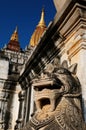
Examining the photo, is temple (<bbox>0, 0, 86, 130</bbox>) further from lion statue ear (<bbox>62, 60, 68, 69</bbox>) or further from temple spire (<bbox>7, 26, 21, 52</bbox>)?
temple spire (<bbox>7, 26, 21, 52</bbox>)

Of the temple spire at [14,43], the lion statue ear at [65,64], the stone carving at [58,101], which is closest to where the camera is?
the stone carving at [58,101]

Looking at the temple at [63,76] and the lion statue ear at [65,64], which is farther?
the lion statue ear at [65,64]

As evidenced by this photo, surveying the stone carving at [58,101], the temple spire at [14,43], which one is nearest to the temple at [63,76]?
the stone carving at [58,101]

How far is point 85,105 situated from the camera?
377cm

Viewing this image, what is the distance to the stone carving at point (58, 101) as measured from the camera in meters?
3.45

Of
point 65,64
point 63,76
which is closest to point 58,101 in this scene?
point 63,76

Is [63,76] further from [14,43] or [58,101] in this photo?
[14,43]

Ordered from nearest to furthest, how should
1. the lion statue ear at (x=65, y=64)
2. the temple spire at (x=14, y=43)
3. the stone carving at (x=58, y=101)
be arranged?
the stone carving at (x=58, y=101)
the lion statue ear at (x=65, y=64)
the temple spire at (x=14, y=43)

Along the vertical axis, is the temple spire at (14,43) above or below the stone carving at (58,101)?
above

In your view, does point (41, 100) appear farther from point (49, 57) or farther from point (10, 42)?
point (10, 42)

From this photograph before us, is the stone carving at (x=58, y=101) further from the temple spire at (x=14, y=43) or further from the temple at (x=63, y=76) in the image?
the temple spire at (x=14, y=43)

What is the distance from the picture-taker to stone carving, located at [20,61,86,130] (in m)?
3.45

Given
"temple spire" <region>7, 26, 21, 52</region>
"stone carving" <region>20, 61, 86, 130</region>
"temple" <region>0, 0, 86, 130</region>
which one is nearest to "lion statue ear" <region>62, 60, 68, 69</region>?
"temple" <region>0, 0, 86, 130</region>

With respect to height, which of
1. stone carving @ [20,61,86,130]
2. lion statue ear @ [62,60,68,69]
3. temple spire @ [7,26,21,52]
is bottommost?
stone carving @ [20,61,86,130]
